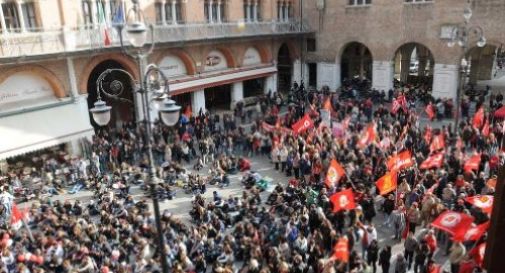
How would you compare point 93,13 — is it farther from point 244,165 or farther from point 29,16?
point 244,165

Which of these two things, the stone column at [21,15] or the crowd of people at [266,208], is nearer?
the crowd of people at [266,208]

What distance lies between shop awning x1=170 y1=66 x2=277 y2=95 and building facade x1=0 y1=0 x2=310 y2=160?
0.06 metres

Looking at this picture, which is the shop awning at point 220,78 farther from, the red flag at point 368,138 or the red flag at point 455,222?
the red flag at point 455,222

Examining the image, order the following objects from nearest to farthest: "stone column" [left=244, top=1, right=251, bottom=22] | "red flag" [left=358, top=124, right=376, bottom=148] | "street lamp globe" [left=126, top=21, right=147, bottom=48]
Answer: "street lamp globe" [left=126, top=21, right=147, bottom=48], "red flag" [left=358, top=124, right=376, bottom=148], "stone column" [left=244, top=1, right=251, bottom=22]

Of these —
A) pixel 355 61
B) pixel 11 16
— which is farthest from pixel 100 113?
pixel 355 61

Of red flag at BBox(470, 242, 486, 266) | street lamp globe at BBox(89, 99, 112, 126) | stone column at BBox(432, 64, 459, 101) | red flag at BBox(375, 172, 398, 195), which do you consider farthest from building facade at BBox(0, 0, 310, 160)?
red flag at BBox(470, 242, 486, 266)

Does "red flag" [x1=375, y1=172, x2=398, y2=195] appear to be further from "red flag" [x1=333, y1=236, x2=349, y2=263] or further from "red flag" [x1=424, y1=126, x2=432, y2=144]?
"red flag" [x1=424, y1=126, x2=432, y2=144]

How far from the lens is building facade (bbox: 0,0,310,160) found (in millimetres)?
20156

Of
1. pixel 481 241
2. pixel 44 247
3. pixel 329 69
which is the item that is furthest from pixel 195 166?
pixel 329 69

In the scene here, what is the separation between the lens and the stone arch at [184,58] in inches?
1040

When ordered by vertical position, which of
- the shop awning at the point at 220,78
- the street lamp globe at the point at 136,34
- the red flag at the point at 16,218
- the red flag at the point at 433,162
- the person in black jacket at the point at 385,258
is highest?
the street lamp globe at the point at 136,34

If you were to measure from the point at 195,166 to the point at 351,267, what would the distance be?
11.2 m

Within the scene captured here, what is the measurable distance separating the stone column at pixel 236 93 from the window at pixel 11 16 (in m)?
14.8

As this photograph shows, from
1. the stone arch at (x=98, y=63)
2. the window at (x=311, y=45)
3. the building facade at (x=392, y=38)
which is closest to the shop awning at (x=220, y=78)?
the stone arch at (x=98, y=63)
